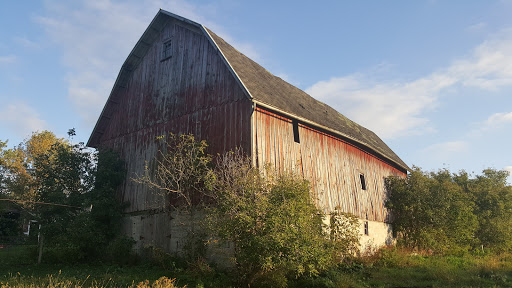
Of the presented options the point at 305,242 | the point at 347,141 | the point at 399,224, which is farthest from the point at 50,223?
the point at 399,224

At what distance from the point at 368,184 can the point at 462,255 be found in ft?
21.7

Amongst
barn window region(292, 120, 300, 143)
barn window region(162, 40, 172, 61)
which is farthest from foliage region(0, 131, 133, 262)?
barn window region(292, 120, 300, 143)

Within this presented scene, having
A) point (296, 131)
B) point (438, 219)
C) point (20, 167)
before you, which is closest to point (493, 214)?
point (438, 219)

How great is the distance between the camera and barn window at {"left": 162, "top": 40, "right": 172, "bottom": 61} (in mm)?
19230

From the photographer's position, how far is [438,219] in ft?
69.8

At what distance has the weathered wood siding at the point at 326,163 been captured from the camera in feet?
50.2

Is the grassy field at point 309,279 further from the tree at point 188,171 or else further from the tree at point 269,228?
the tree at point 188,171

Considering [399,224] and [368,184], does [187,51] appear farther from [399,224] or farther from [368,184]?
[399,224]

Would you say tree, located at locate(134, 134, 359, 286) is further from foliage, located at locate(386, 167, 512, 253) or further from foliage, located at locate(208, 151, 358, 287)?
foliage, located at locate(386, 167, 512, 253)

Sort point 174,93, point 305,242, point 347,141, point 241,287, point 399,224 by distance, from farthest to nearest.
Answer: point 399,224, point 347,141, point 174,93, point 241,287, point 305,242

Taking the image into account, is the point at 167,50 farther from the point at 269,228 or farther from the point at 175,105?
the point at 269,228

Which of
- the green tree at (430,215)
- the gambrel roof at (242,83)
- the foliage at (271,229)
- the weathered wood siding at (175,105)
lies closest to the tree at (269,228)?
the foliage at (271,229)

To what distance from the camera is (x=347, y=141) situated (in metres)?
20.4

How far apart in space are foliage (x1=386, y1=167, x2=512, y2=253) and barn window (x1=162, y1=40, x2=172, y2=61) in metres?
15.3
